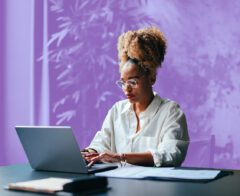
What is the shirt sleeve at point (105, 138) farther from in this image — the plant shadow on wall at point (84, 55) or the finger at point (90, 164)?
the plant shadow on wall at point (84, 55)

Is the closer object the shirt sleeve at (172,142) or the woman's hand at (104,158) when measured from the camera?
the woman's hand at (104,158)

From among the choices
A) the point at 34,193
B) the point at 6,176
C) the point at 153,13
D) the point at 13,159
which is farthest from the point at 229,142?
the point at 34,193

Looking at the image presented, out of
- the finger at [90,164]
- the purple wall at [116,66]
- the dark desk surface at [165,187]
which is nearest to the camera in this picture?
the dark desk surface at [165,187]

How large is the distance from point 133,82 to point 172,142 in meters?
0.37

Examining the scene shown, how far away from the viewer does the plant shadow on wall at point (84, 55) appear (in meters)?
3.83

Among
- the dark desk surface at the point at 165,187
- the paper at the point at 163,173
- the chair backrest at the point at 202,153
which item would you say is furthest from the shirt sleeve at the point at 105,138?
the chair backrest at the point at 202,153

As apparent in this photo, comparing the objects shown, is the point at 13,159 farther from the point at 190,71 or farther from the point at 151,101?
the point at 151,101

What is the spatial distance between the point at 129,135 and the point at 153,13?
5.40 feet

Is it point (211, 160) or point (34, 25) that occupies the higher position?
point (34, 25)

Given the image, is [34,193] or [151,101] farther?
[151,101]

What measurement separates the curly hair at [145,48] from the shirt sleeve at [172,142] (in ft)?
0.81

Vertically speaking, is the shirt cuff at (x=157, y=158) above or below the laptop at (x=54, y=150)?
below

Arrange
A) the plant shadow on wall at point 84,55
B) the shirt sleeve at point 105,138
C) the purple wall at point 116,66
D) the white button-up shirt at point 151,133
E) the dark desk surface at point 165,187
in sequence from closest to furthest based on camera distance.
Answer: the dark desk surface at point 165,187, the white button-up shirt at point 151,133, the shirt sleeve at point 105,138, the purple wall at point 116,66, the plant shadow on wall at point 84,55

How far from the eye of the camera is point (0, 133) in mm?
3998
